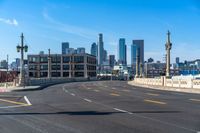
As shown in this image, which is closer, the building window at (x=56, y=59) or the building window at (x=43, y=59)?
the building window at (x=56, y=59)

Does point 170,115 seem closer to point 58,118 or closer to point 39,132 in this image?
point 58,118

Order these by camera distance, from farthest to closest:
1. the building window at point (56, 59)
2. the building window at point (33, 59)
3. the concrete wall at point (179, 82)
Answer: the building window at point (33, 59), the building window at point (56, 59), the concrete wall at point (179, 82)

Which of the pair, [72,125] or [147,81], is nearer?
[72,125]

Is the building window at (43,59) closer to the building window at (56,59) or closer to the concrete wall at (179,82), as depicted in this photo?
the building window at (56,59)

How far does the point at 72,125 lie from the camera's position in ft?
39.1

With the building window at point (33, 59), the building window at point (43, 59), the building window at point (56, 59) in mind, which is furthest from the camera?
the building window at point (33, 59)

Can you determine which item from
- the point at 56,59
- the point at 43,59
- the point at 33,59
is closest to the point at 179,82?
the point at 56,59

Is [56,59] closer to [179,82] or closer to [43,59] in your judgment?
[43,59]

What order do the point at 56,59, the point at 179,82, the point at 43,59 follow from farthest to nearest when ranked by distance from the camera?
the point at 43,59 → the point at 56,59 → the point at 179,82

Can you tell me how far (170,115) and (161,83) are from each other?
39464mm

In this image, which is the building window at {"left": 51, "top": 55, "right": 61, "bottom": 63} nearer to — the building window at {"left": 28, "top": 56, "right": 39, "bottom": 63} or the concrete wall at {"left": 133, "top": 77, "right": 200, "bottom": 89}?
the building window at {"left": 28, "top": 56, "right": 39, "bottom": 63}

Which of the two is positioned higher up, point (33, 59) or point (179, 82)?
point (33, 59)

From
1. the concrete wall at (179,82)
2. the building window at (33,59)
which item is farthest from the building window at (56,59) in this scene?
the concrete wall at (179,82)

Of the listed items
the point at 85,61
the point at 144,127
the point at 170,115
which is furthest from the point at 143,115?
the point at 85,61
